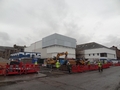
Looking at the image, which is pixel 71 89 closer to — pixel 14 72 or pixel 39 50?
pixel 14 72

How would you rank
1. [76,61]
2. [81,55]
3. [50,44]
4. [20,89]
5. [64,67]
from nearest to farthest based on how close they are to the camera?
1. [20,89]
2. [64,67]
3. [76,61]
4. [50,44]
5. [81,55]

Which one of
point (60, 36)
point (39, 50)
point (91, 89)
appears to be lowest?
point (91, 89)

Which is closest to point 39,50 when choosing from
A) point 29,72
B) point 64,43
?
point 64,43

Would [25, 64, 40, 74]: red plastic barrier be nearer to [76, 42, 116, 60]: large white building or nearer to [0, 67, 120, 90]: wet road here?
[0, 67, 120, 90]: wet road

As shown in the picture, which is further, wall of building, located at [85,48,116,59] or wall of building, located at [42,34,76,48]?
wall of building, located at [85,48,116,59]

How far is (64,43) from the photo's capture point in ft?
141

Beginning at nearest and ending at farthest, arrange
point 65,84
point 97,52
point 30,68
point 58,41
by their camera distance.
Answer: point 65,84, point 30,68, point 58,41, point 97,52

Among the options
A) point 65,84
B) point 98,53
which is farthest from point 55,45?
point 65,84

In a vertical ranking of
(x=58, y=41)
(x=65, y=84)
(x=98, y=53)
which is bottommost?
(x=65, y=84)

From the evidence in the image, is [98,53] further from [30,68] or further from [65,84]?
[65,84]

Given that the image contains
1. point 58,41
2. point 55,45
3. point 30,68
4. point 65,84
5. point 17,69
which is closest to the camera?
point 65,84

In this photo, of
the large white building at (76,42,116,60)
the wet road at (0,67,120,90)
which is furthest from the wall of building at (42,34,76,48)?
the wet road at (0,67,120,90)

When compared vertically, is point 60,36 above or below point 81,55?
above

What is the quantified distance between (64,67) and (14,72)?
31.0ft
